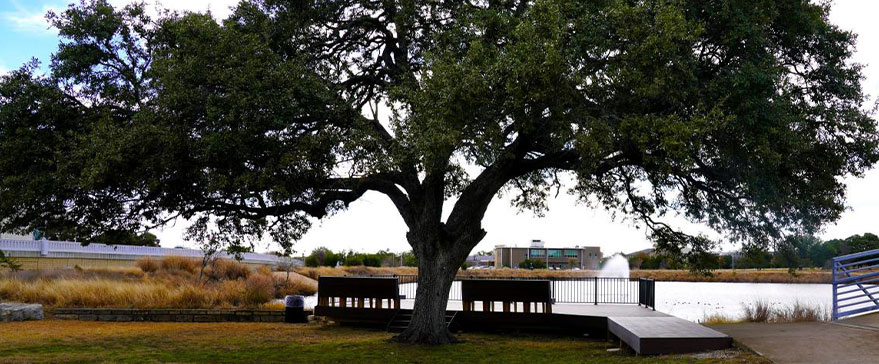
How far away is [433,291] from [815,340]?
23.8ft

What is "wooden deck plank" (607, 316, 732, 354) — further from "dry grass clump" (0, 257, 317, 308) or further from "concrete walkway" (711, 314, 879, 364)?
"dry grass clump" (0, 257, 317, 308)

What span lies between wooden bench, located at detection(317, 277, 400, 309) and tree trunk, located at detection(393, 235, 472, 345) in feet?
11.4

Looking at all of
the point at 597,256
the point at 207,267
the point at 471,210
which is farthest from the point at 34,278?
the point at 597,256

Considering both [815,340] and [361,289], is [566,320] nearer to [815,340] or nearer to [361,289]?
[361,289]

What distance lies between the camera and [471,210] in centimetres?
1510

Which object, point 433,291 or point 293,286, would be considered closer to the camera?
point 433,291

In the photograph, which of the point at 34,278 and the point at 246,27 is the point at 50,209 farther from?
the point at 34,278

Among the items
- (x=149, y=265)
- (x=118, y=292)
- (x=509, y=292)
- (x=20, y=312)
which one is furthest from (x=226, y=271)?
(x=509, y=292)

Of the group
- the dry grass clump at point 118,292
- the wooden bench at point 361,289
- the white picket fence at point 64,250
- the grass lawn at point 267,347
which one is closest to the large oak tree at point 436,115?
the grass lawn at point 267,347

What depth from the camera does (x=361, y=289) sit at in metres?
19.4

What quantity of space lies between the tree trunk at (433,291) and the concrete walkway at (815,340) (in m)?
5.64

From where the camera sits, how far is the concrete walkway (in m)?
9.95

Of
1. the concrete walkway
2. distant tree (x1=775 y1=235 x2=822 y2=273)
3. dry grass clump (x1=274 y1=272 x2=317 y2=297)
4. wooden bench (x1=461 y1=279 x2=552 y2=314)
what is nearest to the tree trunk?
wooden bench (x1=461 y1=279 x2=552 y2=314)

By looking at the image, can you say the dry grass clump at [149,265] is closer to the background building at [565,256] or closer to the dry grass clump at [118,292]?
the dry grass clump at [118,292]
